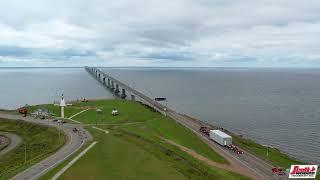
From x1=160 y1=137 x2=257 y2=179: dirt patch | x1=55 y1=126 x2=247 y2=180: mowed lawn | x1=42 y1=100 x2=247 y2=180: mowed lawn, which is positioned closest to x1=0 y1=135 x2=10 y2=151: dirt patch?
x1=42 y1=100 x2=247 y2=180: mowed lawn

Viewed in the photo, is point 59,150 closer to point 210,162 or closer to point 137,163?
point 137,163

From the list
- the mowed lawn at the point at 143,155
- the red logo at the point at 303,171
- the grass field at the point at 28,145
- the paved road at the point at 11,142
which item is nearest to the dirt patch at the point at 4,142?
the paved road at the point at 11,142

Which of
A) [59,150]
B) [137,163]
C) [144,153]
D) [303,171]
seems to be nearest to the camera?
[303,171]

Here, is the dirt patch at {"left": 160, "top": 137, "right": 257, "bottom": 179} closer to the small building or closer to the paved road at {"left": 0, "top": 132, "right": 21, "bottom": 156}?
the paved road at {"left": 0, "top": 132, "right": 21, "bottom": 156}

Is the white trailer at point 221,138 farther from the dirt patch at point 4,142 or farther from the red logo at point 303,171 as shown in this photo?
the dirt patch at point 4,142

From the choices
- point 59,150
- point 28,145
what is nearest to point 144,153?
point 59,150
